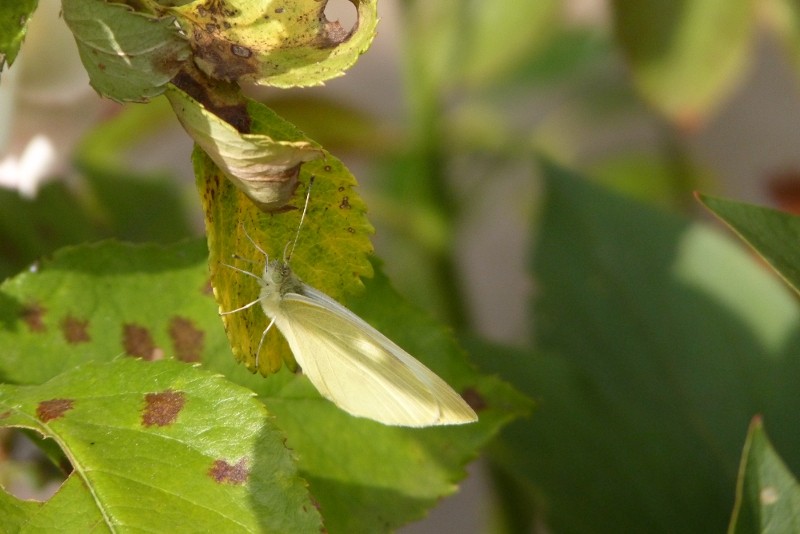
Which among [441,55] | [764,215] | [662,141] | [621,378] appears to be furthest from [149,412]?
[662,141]

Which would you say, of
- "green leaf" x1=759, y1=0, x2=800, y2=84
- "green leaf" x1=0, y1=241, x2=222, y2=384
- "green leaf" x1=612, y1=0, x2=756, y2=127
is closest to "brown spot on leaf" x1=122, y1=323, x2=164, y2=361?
"green leaf" x1=0, y1=241, x2=222, y2=384

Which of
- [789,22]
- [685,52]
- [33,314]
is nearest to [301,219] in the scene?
[33,314]

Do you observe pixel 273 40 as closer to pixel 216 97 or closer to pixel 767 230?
pixel 216 97

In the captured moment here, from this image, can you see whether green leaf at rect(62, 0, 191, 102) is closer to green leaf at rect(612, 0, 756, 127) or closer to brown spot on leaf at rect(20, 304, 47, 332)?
brown spot on leaf at rect(20, 304, 47, 332)

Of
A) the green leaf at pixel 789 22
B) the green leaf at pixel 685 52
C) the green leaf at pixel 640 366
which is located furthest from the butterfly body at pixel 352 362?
the green leaf at pixel 789 22

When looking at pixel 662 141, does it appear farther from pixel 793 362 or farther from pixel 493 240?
pixel 793 362

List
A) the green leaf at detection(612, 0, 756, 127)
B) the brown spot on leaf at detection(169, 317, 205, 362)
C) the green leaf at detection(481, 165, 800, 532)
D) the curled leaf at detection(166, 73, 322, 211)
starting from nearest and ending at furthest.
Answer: the curled leaf at detection(166, 73, 322, 211)
the brown spot on leaf at detection(169, 317, 205, 362)
the green leaf at detection(481, 165, 800, 532)
the green leaf at detection(612, 0, 756, 127)
